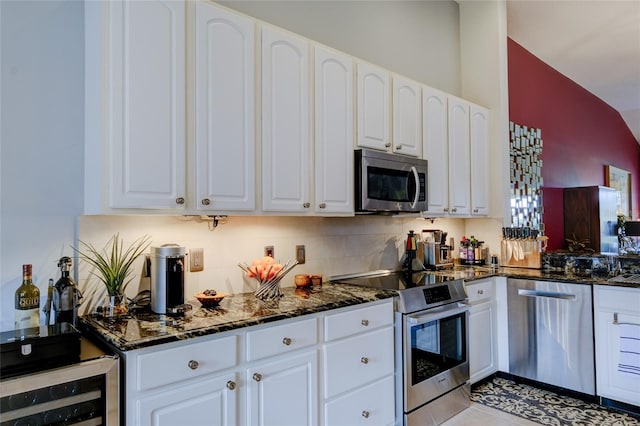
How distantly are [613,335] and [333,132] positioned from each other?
242cm

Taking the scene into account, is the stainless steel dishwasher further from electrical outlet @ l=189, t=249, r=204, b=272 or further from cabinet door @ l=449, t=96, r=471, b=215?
electrical outlet @ l=189, t=249, r=204, b=272

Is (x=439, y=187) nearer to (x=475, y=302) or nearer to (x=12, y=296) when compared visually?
(x=475, y=302)

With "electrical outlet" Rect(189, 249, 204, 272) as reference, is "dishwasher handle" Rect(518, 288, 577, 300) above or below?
below

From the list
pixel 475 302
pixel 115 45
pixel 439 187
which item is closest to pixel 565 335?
pixel 475 302

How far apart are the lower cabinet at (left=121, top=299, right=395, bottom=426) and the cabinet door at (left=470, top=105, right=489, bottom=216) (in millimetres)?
1731

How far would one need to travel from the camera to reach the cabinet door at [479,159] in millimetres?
3648

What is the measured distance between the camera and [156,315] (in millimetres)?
1848

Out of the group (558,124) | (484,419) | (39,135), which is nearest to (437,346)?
(484,419)

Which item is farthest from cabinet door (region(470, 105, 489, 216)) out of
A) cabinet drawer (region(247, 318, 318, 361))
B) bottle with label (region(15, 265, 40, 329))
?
bottle with label (region(15, 265, 40, 329))

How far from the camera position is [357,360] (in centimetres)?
222

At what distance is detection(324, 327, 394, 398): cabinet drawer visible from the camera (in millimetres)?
2086

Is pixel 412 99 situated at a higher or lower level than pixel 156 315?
higher

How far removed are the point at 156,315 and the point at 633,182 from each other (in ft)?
32.0

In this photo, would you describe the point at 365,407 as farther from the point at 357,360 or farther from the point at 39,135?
the point at 39,135
